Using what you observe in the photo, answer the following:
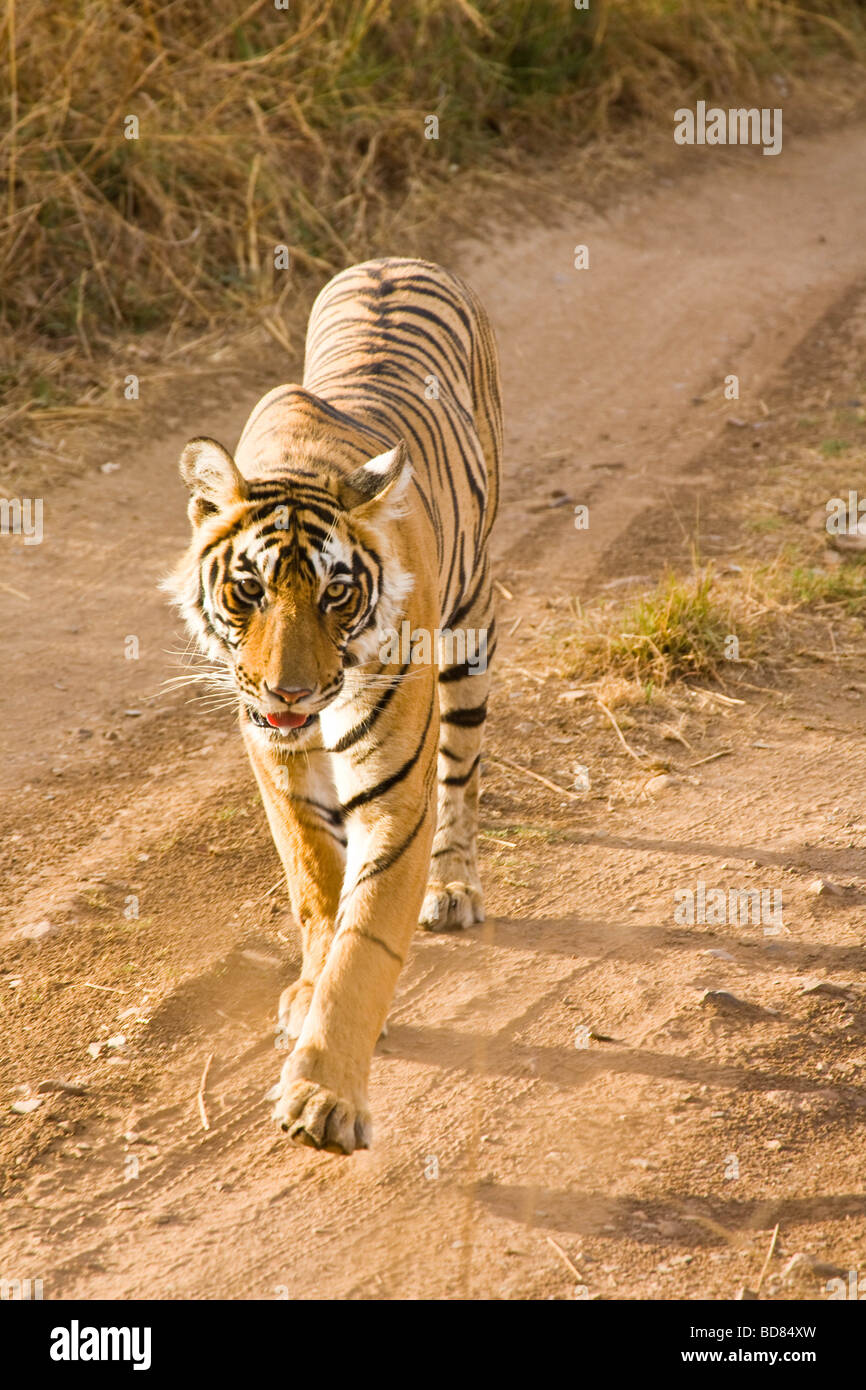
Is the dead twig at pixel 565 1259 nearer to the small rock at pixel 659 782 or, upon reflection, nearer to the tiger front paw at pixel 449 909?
the tiger front paw at pixel 449 909

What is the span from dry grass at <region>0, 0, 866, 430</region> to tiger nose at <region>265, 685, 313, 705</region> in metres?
4.51

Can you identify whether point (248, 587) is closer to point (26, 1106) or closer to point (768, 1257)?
point (26, 1106)

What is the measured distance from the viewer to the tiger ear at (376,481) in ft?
9.47

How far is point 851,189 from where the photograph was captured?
10.7 m

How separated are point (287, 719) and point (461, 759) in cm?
137

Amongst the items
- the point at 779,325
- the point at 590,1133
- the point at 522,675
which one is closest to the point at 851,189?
the point at 779,325

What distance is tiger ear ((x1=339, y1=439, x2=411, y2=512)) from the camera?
2.89 meters

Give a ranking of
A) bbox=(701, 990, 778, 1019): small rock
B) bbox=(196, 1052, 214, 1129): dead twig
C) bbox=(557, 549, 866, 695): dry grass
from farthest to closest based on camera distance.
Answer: bbox=(557, 549, 866, 695): dry grass
bbox=(701, 990, 778, 1019): small rock
bbox=(196, 1052, 214, 1129): dead twig

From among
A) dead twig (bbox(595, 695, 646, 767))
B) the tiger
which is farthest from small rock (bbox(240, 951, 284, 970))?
dead twig (bbox(595, 695, 646, 767))

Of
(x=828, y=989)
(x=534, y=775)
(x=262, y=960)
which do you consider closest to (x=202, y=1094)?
(x=262, y=960)

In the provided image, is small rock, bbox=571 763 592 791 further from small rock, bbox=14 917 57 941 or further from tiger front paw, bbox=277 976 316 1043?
small rock, bbox=14 917 57 941

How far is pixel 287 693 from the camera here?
266cm

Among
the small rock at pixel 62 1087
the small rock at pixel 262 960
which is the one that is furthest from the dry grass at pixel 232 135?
the small rock at pixel 62 1087

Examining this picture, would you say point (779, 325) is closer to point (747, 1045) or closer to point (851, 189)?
point (851, 189)
